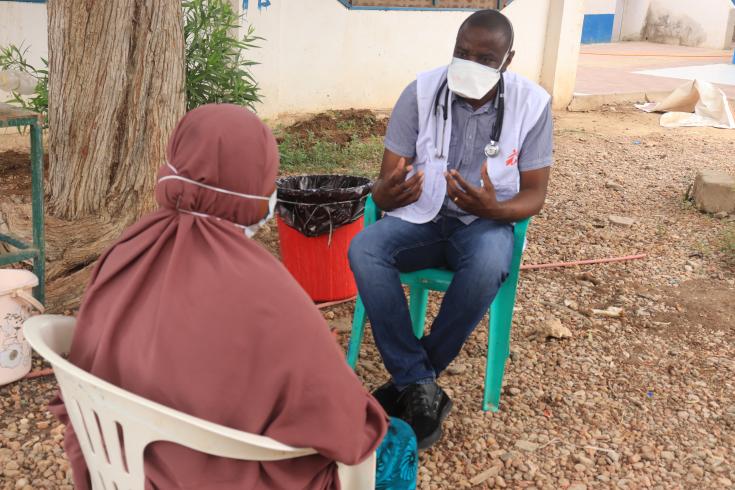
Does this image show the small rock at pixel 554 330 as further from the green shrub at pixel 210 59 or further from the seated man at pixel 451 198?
the green shrub at pixel 210 59

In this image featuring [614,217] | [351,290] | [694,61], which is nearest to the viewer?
[351,290]

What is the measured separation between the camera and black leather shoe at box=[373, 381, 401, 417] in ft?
9.50

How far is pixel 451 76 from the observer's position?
9.73 feet

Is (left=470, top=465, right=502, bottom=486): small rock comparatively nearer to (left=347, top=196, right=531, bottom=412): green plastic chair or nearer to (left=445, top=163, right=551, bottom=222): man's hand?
(left=347, top=196, right=531, bottom=412): green plastic chair

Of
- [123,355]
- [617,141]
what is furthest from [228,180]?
[617,141]

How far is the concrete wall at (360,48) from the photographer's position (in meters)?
7.68

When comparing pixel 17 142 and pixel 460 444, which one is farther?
pixel 17 142

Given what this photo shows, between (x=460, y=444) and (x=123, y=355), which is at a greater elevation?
(x=123, y=355)

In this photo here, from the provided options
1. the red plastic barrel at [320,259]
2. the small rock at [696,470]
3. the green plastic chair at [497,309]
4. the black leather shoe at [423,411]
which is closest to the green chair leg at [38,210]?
the red plastic barrel at [320,259]

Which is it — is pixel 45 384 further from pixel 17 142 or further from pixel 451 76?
pixel 17 142

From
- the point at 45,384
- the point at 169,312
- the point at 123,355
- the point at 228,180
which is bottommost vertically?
the point at 45,384

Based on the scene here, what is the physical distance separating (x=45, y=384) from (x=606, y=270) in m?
3.12

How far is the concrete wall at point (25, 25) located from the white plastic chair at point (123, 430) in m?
5.27

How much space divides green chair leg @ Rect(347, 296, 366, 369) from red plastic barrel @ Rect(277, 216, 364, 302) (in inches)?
26.8
